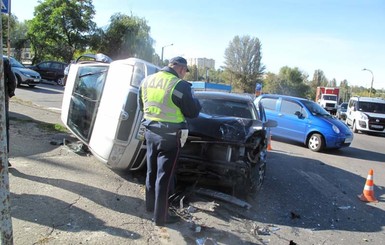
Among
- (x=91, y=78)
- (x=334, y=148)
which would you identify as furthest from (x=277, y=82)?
(x=91, y=78)

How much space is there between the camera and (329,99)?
144 feet

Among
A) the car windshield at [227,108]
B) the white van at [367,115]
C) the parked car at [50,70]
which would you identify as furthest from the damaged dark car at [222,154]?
the parked car at [50,70]

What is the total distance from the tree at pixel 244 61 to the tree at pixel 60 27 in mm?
47158

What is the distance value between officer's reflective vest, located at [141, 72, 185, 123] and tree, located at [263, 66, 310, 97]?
79.4 meters

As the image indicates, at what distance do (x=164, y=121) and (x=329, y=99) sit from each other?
4323 centimetres

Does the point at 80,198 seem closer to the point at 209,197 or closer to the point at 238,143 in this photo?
the point at 209,197

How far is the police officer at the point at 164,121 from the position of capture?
13.6ft

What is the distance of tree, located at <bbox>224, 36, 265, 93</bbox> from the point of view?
83.8m

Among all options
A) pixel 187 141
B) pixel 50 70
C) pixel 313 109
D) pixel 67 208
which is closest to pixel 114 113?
pixel 187 141

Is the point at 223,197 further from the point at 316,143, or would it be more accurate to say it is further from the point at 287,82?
the point at 287,82

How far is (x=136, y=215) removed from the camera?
4.44 metres

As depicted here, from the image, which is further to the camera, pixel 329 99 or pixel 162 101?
pixel 329 99

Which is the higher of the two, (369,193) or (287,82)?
(287,82)

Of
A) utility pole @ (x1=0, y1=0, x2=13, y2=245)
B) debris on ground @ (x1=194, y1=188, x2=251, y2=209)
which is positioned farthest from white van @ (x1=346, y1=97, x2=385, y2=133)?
utility pole @ (x1=0, y1=0, x2=13, y2=245)
